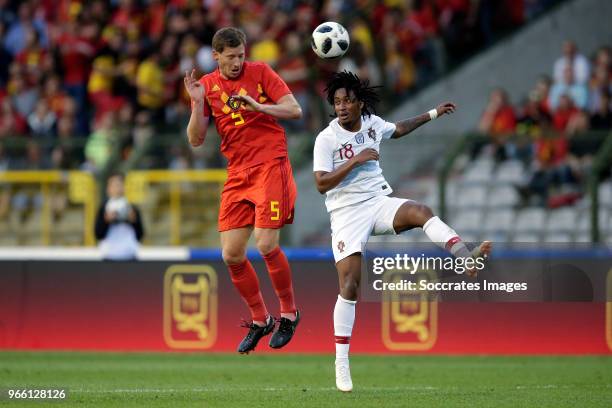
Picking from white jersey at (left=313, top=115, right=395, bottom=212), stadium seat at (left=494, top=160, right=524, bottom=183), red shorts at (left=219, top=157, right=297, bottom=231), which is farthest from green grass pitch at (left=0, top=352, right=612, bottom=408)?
stadium seat at (left=494, top=160, right=524, bottom=183)

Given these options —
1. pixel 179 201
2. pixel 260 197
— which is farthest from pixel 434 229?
pixel 179 201

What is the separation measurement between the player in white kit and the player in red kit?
1.37ft

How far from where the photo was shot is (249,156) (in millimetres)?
11672

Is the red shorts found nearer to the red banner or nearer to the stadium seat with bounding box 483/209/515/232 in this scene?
the red banner

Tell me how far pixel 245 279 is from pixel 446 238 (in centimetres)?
191

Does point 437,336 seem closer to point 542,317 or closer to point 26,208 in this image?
point 542,317

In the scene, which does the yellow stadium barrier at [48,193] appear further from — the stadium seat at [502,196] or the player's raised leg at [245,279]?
the player's raised leg at [245,279]

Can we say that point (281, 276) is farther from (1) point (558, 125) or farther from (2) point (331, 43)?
(1) point (558, 125)

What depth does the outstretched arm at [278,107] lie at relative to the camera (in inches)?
431

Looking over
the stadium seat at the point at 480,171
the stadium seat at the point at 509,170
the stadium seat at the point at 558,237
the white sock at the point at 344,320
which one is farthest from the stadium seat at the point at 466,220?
the white sock at the point at 344,320

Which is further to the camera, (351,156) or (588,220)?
(588,220)

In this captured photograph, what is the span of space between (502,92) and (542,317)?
4170 millimetres

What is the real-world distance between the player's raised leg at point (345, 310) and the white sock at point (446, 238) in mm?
644

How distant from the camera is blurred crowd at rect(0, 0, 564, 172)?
1948 cm
